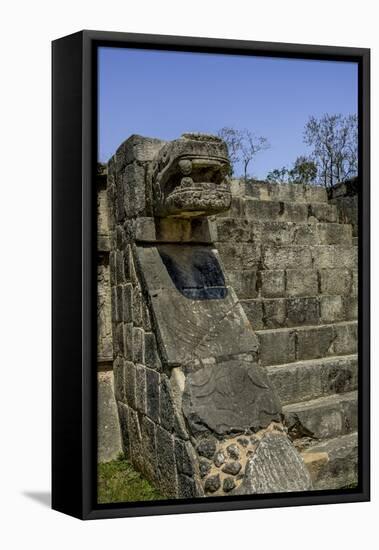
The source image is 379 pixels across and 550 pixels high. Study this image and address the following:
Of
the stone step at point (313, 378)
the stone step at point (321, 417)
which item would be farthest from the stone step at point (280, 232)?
the stone step at point (321, 417)

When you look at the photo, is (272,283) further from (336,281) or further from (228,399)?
(228,399)

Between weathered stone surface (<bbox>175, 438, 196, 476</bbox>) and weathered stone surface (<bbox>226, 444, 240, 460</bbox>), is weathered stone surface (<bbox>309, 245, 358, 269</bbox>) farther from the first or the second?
weathered stone surface (<bbox>175, 438, 196, 476</bbox>)

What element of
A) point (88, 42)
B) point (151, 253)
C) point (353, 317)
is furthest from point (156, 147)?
point (353, 317)

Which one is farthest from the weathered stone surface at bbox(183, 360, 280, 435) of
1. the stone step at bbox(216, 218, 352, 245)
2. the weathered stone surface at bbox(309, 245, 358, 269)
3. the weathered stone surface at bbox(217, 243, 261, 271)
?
the weathered stone surface at bbox(309, 245, 358, 269)

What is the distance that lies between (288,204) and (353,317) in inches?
53.0

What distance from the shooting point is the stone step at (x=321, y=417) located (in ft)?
27.3

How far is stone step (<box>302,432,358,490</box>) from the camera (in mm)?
8078

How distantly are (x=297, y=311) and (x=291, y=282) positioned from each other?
30cm

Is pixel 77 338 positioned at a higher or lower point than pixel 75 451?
higher

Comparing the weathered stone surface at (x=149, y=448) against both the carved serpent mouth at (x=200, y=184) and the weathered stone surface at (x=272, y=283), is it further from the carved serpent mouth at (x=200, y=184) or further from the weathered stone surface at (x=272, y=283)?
the weathered stone surface at (x=272, y=283)

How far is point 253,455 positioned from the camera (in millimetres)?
6551

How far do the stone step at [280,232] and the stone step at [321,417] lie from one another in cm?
170

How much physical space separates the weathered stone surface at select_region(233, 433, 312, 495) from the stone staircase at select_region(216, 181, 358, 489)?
1.33 metres

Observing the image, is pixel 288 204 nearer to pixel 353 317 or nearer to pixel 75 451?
pixel 353 317
